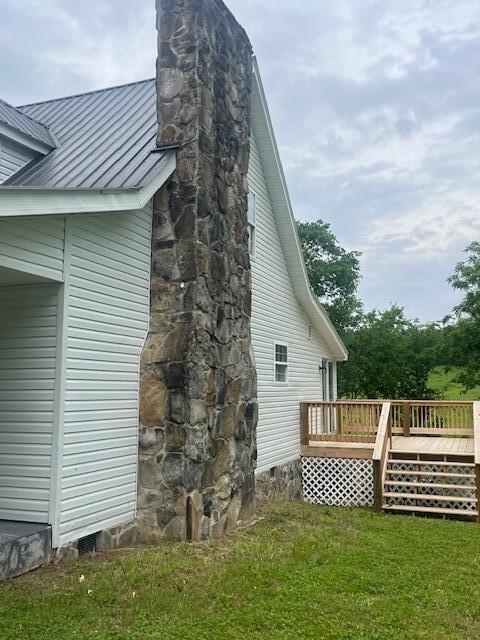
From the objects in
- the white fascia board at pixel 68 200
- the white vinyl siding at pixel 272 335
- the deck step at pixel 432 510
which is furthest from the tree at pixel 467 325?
the white fascia board at pixel 68 200

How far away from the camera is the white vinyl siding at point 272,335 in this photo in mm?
10320

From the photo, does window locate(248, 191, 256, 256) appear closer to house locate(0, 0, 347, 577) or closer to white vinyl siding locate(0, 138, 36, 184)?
house locate(0, 0, 347, 577)

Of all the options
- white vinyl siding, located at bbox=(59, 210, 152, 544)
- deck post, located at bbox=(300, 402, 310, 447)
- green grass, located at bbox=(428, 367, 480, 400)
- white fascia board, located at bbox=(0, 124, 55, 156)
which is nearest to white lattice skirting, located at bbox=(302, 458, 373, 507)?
deck post, located at bbox=(300, 402, 310, 447)

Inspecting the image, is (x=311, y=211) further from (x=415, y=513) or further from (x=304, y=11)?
(x=415, y=513)

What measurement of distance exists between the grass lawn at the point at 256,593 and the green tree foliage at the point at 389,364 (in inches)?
688

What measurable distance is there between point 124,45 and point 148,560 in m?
13.2

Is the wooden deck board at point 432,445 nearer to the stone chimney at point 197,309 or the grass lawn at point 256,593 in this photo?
the grass lawn at point 256,593

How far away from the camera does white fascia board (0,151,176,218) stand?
4172 millimetres

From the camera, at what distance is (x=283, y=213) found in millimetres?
11516

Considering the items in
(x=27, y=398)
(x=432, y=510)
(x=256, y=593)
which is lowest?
(x=432, y=510)

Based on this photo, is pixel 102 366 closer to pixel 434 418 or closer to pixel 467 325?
pixel 434 418

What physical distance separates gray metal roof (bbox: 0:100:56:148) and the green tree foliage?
61.6 ft

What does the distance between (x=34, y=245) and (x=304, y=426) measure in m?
8.79

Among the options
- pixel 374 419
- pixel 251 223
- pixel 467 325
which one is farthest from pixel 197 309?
pixel 467 325
